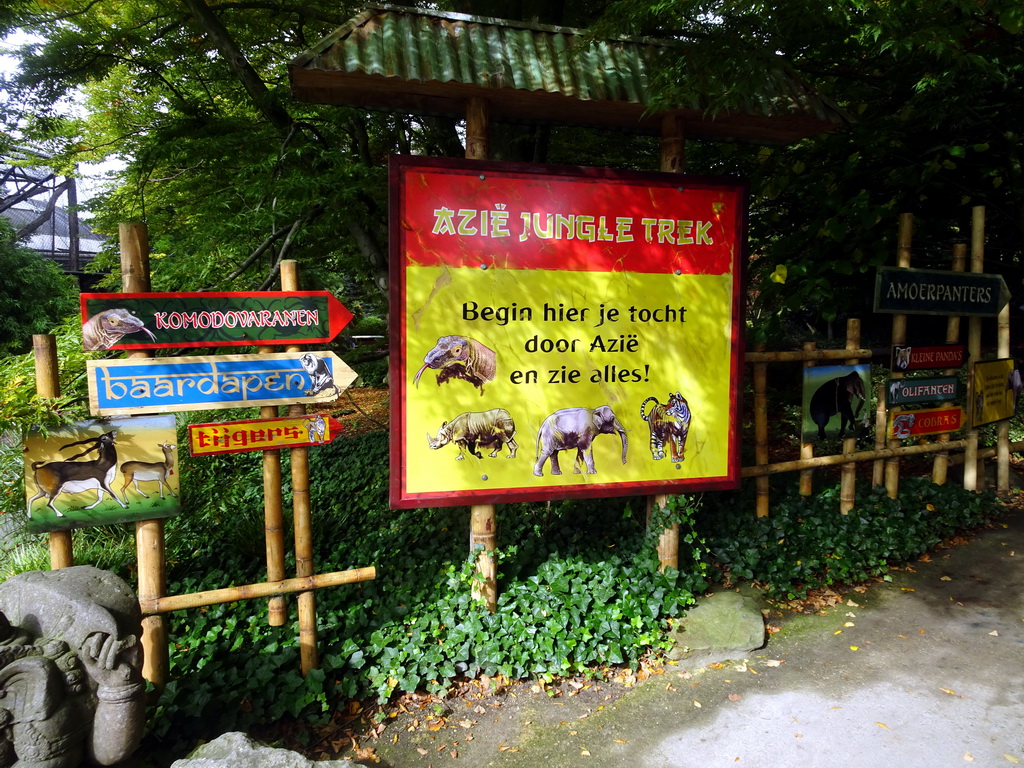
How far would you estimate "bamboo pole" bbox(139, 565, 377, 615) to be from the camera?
144 inches

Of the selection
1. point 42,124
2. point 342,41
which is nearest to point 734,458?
point 342,41

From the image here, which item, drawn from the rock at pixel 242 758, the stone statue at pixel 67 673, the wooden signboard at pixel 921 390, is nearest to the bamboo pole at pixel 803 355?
the wooden signboard at pixel 921 390

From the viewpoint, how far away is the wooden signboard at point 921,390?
6.22 m

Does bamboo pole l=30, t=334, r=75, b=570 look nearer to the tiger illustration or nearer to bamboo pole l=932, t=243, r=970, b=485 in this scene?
the tiger illustration

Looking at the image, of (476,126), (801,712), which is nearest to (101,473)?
(476,126)

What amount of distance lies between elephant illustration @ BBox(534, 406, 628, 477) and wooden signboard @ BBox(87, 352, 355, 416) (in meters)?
1.41

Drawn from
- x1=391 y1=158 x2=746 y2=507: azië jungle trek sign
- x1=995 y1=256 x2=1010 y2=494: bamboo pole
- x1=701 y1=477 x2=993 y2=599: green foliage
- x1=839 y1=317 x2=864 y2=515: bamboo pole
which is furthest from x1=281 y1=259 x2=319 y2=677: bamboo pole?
x1=995 y1=256 x2=1010 y2=494: bamboo pole

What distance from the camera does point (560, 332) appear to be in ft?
14.5

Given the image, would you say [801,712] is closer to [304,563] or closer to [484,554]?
[484,554]

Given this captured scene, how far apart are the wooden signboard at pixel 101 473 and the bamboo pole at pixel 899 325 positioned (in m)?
6.29

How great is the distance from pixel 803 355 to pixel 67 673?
5.59 meters

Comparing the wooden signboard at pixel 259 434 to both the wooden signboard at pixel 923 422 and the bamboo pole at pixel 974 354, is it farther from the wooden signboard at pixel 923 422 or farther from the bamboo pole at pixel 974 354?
the bamboo pole at pixel 974 354

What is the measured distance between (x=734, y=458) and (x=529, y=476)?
1677 mm

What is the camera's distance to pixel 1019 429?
28.0ft
